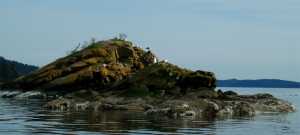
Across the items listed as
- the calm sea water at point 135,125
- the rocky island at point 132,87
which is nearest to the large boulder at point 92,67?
the rocky island at point 132,87

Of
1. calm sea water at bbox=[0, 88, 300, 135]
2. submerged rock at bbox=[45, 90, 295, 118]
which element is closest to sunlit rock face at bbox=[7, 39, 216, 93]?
submerged rock at bbox=[45, 90, 295, 118]

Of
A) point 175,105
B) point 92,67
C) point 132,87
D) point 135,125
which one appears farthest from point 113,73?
point 135,125

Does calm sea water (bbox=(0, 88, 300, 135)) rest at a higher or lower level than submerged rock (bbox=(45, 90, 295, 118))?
lower

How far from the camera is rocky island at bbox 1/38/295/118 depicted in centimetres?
6009

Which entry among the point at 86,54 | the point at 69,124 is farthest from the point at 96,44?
the point at 69,124

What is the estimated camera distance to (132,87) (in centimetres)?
6950

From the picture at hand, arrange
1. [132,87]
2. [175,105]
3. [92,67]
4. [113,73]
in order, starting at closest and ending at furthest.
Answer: [175,105], [132,87], [113,73], [92,67]

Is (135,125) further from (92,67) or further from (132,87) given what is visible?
(92,67)

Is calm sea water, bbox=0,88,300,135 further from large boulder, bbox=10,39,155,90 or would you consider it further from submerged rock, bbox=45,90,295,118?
large boulder, bbox=10,39,155,90

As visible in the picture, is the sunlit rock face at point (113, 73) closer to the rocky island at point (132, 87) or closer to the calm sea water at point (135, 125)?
the rocky island at point (132, 87)

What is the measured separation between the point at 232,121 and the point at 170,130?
1132cm

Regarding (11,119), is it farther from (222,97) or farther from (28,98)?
(28,98)

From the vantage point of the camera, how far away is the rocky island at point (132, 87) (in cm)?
6009

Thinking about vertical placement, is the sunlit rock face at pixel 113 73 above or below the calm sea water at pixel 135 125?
above
